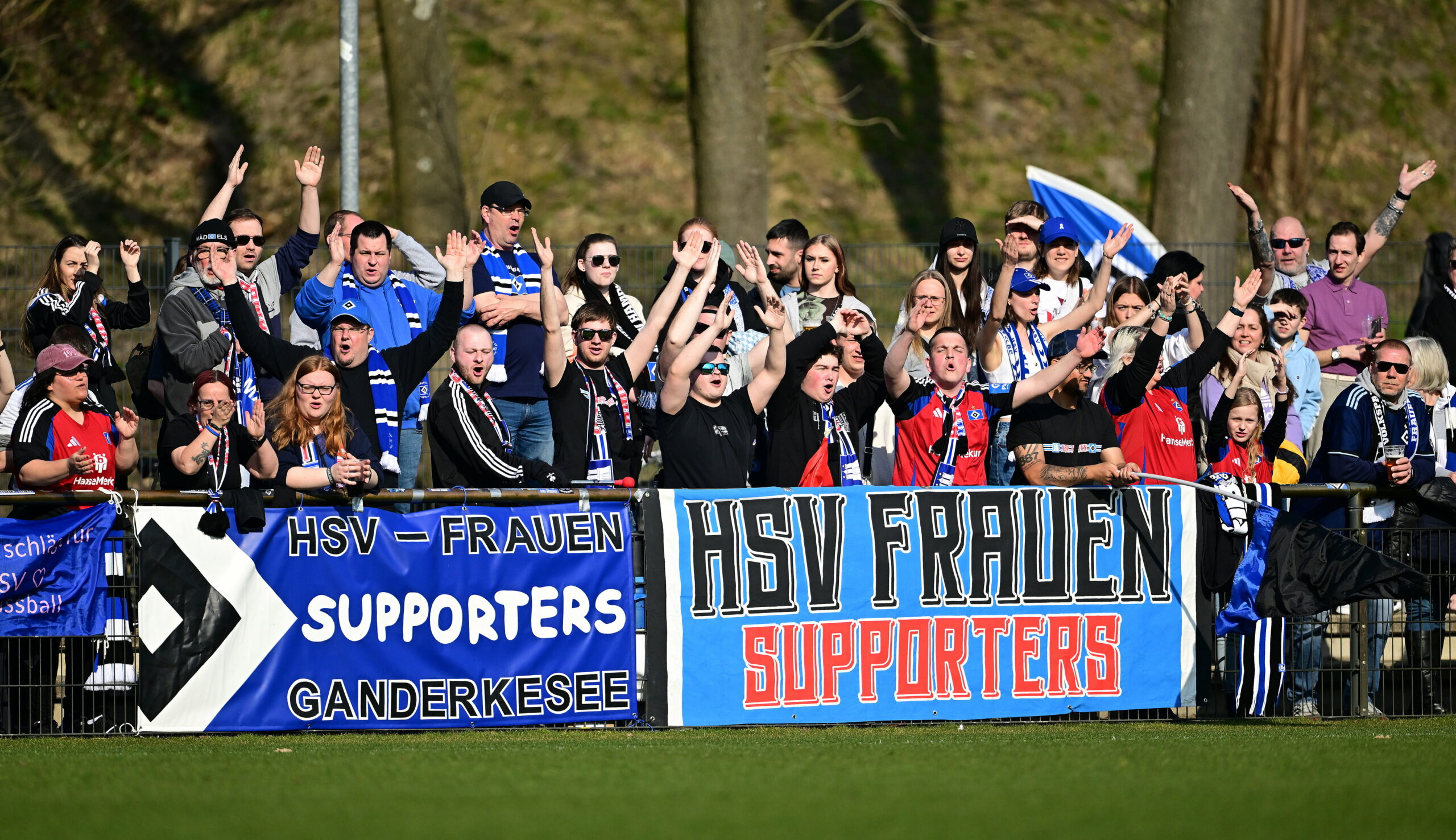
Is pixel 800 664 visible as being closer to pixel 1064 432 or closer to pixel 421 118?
pixel 1064 432

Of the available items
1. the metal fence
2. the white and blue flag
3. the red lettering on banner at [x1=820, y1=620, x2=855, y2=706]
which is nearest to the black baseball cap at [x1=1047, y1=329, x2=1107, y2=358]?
the metal fence

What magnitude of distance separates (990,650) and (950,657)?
0.23 metres

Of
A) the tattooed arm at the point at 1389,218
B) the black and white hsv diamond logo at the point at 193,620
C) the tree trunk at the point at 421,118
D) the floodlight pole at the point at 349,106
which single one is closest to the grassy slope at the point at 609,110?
the tree trunk at the point at 421,118

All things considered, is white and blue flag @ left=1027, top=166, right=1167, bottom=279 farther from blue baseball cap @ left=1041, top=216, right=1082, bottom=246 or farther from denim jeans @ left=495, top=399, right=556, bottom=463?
denim jeans @ left=495, top=399, right=556, bottom=463

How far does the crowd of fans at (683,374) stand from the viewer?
977 cm

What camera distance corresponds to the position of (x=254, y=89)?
2597cm

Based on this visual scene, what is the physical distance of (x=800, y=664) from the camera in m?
9.32

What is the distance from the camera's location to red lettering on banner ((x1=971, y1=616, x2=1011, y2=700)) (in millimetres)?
9445

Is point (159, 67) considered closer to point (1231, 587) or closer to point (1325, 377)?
point (1325, 377)

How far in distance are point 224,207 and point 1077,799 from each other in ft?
24.2

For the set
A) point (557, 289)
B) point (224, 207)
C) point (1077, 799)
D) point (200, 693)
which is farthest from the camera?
point (224, 207)

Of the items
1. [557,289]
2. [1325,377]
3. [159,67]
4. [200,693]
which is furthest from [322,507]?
[159,67]

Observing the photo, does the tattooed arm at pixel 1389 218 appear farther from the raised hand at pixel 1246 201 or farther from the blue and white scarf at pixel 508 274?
the blue and white scarf at pixel 508 274

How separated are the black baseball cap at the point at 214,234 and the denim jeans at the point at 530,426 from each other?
191 centimetres
